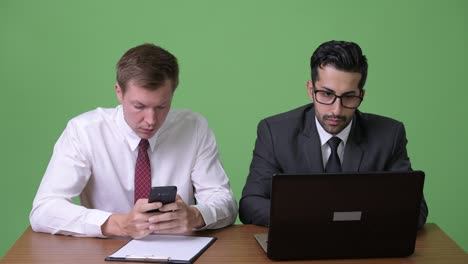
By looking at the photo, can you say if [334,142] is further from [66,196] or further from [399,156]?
[66,196]

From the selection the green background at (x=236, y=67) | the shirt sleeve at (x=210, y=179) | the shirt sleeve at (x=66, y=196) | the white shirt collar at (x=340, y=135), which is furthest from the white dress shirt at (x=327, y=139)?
the green background at (x=236, y=67)

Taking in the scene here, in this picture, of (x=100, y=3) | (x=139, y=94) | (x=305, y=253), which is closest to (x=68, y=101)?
(x=100, y=3)

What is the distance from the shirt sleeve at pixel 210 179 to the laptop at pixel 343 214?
0.53m

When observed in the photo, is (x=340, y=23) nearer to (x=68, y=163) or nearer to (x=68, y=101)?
(x=68, y=101)

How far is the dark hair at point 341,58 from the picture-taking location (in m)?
2.48

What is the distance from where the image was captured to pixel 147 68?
2.35m

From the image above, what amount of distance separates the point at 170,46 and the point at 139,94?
1.28 m

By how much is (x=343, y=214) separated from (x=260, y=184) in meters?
0.70

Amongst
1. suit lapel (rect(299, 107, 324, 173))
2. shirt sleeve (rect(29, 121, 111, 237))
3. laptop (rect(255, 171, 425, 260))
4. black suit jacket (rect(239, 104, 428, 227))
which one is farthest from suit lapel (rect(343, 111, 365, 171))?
shirt sleeve (rect(29, 121, 111, 237))

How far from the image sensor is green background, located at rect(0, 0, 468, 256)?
3.54m

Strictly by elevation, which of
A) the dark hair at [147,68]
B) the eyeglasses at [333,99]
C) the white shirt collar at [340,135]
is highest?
the dark hair at [147,68]

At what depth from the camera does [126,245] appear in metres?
2.10

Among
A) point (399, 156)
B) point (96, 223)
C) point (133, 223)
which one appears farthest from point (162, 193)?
point (399, 156)

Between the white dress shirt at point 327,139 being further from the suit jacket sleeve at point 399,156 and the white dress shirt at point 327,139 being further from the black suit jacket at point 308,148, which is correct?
the suit jacket sleeve at point 399,156
